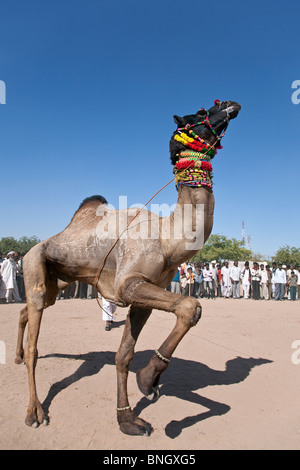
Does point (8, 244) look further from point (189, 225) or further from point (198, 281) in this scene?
point (189, 225)

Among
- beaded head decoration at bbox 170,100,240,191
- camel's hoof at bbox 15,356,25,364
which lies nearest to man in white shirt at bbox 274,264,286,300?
camel's hoof at bbox 15,356,25,364

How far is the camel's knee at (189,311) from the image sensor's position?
2824 mm

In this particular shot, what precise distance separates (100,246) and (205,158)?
61.9 inches

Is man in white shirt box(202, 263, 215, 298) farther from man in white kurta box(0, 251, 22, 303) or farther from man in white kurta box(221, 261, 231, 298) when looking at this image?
man in white kurta box(0, 251, 22, 303)

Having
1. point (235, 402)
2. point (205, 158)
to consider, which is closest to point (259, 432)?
point (235, 402)

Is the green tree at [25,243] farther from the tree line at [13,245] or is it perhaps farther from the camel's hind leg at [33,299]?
the camel's hind leg at [33,299]

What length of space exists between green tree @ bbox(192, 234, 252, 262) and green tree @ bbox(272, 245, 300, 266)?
39.3 ft

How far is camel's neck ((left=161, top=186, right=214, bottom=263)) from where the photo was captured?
3.44 m

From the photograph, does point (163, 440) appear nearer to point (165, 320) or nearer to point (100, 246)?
point (100, 246)

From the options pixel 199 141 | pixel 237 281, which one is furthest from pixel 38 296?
pixel 237 281

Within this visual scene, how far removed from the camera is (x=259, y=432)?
3.45m

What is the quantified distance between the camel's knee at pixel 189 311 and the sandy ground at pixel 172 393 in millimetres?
1292

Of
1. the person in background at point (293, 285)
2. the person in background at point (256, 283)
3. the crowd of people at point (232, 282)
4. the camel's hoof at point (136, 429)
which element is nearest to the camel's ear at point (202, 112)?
the camel's hoof at point (136, 429)

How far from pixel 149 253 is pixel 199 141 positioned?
4.24ft
